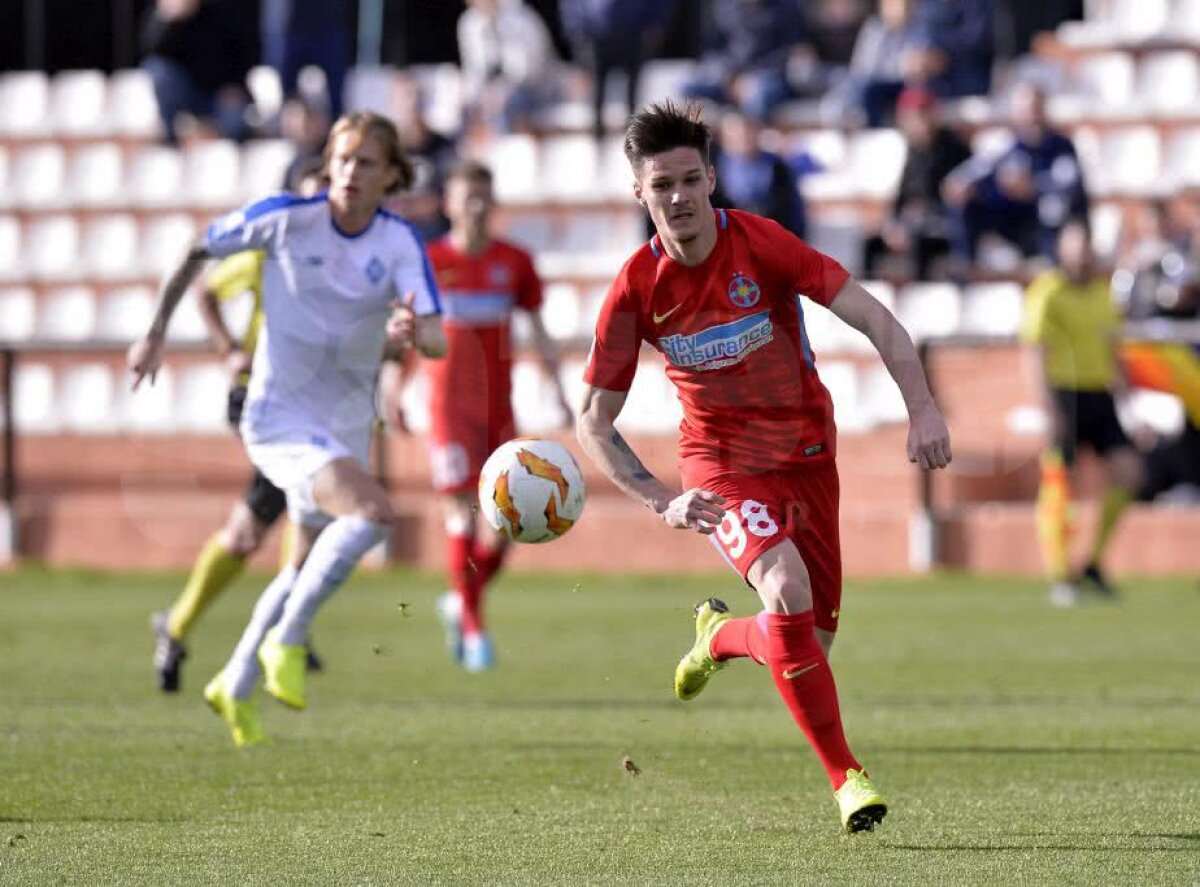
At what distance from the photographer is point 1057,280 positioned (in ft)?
51.8

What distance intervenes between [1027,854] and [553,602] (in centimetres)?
1005

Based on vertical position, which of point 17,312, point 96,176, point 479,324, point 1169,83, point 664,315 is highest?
point 1169,83

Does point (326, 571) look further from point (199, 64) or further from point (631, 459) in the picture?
point (199, 64)

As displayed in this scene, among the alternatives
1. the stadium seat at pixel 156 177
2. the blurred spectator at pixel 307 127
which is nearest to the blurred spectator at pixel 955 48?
the blurred spectator at pixel 307 127

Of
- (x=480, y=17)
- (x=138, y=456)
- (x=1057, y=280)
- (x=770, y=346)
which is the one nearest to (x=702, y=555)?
(x=1057, y=280)

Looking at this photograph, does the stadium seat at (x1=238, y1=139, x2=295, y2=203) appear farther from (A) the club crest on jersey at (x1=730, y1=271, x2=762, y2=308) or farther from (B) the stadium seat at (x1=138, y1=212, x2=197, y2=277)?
(A) the club crest on jersey at (x1=730, y1=271, x2=762, y2=308)

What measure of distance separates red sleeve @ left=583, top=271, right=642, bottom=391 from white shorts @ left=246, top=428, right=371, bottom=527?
2188 millimetres

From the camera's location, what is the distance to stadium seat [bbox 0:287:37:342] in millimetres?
22312

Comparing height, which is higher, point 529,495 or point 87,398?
point 529,495

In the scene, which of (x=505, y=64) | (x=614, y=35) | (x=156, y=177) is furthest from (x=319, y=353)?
(x=156, y=177)

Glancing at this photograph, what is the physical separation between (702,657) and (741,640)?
339 mm

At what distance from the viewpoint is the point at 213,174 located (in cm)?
2256

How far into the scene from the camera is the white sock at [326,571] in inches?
344

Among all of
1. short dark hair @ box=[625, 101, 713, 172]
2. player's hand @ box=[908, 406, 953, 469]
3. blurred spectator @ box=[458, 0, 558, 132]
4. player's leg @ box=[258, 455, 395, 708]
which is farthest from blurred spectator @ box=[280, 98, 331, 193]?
player's hand @ box=[908, 406, 953, 469]
